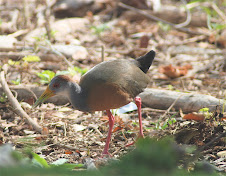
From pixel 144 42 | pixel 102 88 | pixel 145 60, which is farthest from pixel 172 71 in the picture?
pixel 102 88

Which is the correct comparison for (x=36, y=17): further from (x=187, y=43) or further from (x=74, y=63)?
(x=187, y=43)

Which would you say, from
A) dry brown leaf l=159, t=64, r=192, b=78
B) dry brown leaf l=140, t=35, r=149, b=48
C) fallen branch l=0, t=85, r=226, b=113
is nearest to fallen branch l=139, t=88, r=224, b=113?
fallen branch l=0, t=85, r=226, b=113

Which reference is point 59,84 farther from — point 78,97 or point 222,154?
point 222,154

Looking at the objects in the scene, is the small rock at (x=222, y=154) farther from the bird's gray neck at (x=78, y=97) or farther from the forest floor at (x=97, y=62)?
the bird's gray neck at (x=78, y=97)

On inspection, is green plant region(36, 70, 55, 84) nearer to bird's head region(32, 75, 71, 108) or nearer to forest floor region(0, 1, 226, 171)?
forest floor region(0, 1, 226, 171)

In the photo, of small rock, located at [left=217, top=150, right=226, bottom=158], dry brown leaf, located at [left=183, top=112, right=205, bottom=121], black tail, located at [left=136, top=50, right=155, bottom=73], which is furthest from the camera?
black tail, located at [left=136, top=50, right=155, bottom=73]

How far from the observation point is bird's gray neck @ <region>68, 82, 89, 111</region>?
12.6ft

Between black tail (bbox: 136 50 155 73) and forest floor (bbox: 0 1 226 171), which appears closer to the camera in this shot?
forest floor (bbox: 0 1 226 171)

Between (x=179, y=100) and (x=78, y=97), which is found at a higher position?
(x=78, y=97)

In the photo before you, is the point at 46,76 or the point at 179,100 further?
the point at 46,76

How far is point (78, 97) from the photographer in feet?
12.7

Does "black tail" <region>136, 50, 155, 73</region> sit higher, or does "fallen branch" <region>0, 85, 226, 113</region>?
"black tail" <region>136, 50, 155, 73</region>

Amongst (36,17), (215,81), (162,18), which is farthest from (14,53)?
(162,18)

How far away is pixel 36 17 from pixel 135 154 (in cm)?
760
